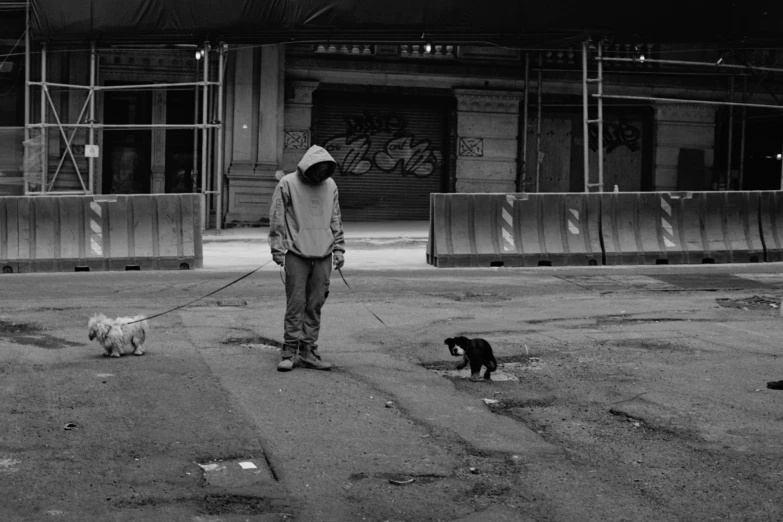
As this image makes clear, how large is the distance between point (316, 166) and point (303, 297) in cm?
102

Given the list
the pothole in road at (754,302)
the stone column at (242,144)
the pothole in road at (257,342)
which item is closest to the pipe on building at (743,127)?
the stone column at (242,144)

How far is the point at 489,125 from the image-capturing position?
85.3 ft

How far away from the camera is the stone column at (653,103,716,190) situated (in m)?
26.6

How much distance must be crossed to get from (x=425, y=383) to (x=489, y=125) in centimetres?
1818

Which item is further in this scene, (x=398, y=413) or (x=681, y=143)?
(x=681, y=143)

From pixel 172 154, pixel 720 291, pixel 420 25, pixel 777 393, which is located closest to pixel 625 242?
pixel 720 291

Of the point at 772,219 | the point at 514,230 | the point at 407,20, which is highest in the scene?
the point at 407,20

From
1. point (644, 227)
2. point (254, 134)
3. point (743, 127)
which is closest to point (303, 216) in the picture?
point (644, 227)

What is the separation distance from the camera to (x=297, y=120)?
2514 cm

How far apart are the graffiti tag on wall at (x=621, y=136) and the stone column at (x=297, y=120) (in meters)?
6.80

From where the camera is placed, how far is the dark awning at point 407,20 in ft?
72.7

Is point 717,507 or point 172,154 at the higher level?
point 172,154

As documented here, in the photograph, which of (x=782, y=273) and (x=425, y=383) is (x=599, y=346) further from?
(x=782, y=273)

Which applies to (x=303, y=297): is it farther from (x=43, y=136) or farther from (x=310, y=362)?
(x=43, y=136)
